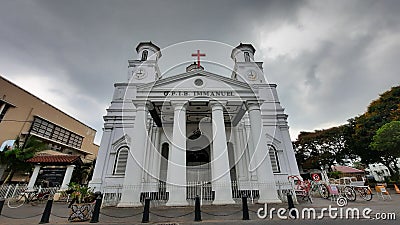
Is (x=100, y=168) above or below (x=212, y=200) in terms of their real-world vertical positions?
above

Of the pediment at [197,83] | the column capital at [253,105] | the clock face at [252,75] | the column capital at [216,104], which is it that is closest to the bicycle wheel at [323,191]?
the column capital at [253,105]

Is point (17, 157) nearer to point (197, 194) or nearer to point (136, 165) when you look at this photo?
point (136, 165)

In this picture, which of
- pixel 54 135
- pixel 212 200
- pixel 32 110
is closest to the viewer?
pixel 212 200

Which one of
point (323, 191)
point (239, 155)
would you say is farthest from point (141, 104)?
point (323, 191)

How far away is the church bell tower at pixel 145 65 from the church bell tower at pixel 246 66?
28.3 feet

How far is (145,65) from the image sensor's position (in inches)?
777

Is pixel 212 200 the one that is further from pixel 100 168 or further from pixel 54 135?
pixel 54 135

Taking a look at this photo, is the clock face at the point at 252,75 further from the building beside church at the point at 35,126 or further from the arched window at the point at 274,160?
the building beside church at the point at 35,126

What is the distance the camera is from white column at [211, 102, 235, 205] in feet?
31.5

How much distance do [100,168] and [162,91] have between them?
790 cm

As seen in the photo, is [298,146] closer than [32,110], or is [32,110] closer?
[32,110]

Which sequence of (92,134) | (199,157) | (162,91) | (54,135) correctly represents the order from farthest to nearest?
1. (92,134)
2. (54,135)
3. (199,157)
4. (162,91)

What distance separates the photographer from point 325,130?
25438 millimetres

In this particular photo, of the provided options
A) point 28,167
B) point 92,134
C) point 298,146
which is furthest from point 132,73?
point 298,146
